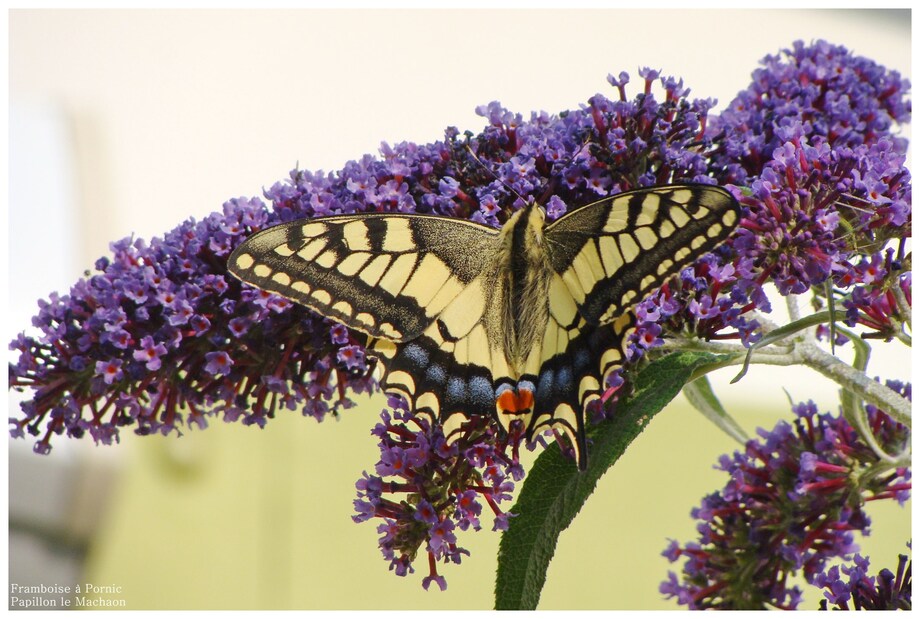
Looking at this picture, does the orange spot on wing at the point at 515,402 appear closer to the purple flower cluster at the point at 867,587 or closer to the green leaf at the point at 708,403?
the green leaf at the point at 708,403

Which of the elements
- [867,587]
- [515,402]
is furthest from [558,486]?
[867,587]

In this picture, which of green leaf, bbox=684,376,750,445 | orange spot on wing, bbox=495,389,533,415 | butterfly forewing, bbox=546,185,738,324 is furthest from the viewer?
green leaf, bbox=684,376,750,445

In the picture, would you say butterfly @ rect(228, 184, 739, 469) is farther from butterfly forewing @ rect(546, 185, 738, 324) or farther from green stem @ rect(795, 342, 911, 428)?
green stem @ rect(795, 342, 911, 428)

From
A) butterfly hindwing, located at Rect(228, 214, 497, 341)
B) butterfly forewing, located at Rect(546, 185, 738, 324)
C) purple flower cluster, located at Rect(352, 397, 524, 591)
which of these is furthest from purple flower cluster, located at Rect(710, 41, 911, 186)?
purple flower cluster, located at Rect(352, 397, 524, 591)

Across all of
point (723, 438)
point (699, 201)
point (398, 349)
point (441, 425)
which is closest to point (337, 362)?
point (398, 349)

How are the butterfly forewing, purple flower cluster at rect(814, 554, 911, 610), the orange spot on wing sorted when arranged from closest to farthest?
the butterfly forewing
the orange spot on wing
purple flower cluster at rect(814, 554, 911, 610)

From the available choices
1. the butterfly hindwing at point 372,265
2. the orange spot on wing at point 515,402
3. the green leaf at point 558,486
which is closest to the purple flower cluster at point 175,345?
the butterfly hindwing at point 372,265
